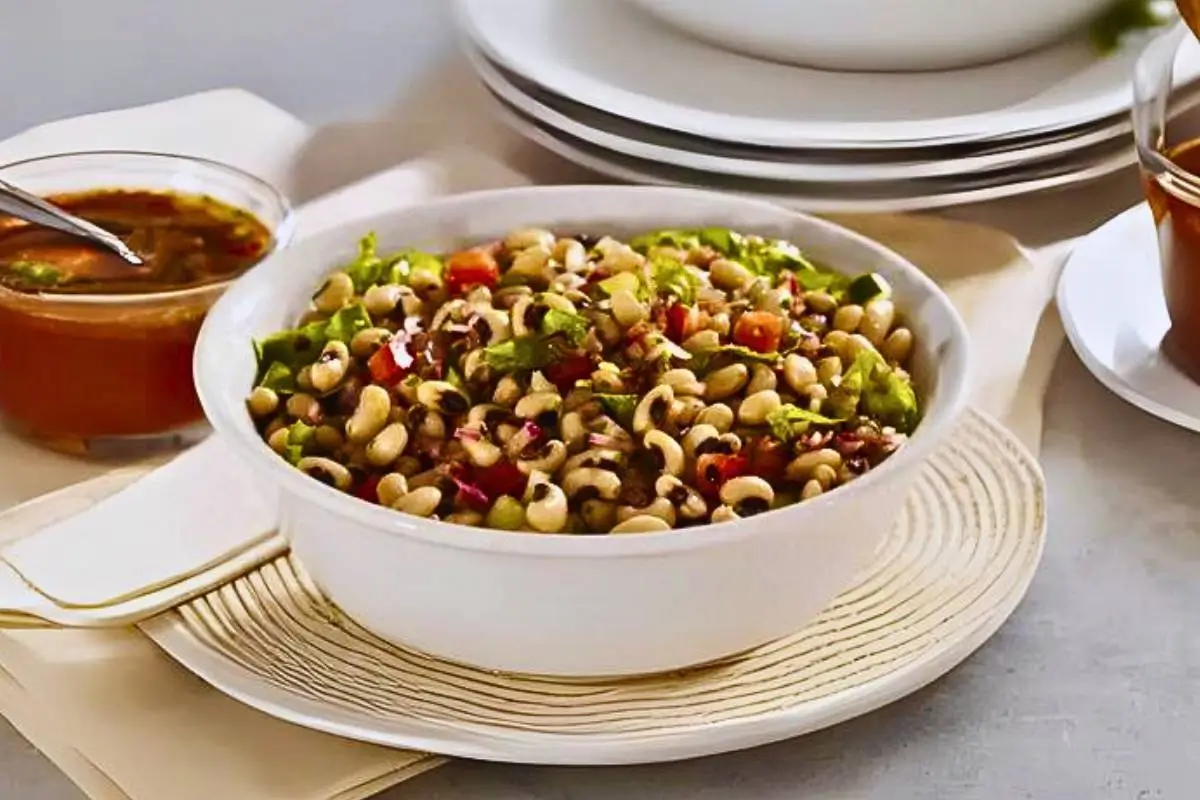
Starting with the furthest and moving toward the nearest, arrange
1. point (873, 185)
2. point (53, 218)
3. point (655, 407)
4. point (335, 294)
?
1. point (873, 185)
2. point (53, 218)
3. point (335, 294)
4. point (655, 407)

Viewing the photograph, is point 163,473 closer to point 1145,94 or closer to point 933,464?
point 933,464

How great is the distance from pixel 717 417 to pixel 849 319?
121 millimetres

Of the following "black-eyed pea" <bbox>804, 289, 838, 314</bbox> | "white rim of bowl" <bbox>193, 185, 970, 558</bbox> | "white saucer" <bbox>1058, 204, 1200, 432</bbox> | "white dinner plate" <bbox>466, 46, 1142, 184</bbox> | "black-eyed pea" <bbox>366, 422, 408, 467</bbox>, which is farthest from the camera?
"white dinner plate" <bbox>466, 46, 1142, 184</bbox>

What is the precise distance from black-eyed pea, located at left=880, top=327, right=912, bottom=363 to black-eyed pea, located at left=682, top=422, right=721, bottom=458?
14cm

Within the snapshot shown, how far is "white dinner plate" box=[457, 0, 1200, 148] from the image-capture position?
127 centimetres

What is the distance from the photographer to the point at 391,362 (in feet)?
3.15

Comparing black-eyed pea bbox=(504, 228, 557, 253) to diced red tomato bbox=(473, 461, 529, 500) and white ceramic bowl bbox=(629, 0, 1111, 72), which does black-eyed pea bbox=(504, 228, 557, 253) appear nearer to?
diced red tomato bbox=(473, 461, 529, 500)

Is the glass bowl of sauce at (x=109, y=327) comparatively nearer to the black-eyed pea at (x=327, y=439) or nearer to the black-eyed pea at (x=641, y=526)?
the black-eyed pea at (x=327, y=439)

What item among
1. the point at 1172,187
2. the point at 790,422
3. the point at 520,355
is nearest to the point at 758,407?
the point at 790,422

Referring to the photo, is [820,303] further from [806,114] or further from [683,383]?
[806,114]

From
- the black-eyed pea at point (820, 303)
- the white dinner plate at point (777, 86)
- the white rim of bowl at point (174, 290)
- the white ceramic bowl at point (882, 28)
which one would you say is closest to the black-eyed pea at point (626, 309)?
the black-eyed pea at point (820, 303)

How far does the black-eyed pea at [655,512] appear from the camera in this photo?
863 millimetres

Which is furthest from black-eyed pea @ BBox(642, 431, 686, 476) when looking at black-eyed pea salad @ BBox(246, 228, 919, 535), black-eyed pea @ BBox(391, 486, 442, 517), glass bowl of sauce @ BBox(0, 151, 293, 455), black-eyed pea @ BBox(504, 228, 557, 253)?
glass bowl of sauce @ BBox(0, 151, 293, 455)

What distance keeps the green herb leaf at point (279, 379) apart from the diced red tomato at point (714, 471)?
8.9 inches
